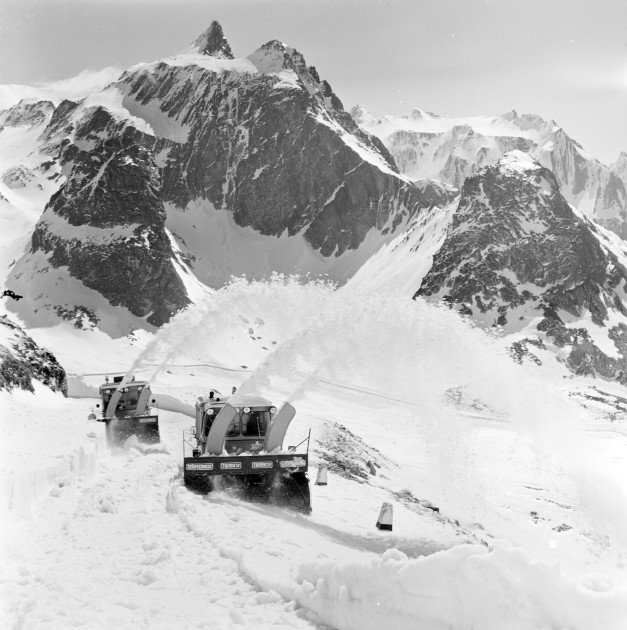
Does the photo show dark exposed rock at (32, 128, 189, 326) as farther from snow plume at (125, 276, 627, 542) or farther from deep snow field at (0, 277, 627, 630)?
deep snow field at (0, 277, 627, 630)

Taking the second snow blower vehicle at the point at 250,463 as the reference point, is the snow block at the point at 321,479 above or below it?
below

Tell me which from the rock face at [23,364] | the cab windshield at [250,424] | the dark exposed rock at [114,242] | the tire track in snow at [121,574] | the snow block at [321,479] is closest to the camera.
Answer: the tire track in snow at [121,574]

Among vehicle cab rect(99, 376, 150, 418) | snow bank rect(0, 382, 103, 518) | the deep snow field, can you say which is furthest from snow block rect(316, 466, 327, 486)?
vehicle cab rect(99, 376, 150, 418)

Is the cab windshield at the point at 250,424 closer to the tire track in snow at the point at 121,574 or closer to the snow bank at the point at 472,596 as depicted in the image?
the tire track in snow at the point at 121,574

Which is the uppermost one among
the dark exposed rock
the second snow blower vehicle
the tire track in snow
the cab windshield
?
the dark exposed rock

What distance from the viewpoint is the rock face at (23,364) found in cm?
4200

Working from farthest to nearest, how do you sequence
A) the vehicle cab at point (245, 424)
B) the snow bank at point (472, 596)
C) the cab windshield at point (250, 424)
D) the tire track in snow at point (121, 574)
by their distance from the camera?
1. the cab windshield at point (250, 424)
2. the vehicle cab at point (245, 424)
3. the tire track in snow at point (121, 574)
4. the snow bank at point (472, 596)

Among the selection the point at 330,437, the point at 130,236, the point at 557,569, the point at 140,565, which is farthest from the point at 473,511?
the point at 130,236

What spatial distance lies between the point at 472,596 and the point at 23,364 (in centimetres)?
4192

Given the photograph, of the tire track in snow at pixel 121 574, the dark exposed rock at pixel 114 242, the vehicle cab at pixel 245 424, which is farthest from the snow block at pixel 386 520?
the dark exposed rock at pixel 114 242

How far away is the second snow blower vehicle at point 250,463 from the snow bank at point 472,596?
10191mm

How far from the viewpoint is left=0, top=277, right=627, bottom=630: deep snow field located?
978 cm

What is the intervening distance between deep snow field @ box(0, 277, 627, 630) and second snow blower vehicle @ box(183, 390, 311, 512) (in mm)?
712

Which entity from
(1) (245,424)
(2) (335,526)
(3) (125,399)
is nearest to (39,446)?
(3) (125,399)
